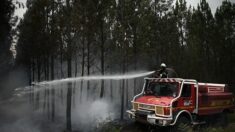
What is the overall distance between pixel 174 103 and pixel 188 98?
1.24m

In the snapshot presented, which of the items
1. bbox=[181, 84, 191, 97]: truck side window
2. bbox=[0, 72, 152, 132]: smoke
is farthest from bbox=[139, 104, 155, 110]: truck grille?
bbox=[0, 72, 152, 132]: smoke

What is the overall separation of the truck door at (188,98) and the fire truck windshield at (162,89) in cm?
42

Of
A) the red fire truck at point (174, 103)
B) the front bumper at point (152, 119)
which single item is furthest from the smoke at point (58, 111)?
the front bumper at point (152, 119)

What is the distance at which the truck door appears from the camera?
48.2 ft

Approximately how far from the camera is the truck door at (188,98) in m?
14.7

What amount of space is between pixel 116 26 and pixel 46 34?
7260mm

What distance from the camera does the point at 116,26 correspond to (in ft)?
89.4

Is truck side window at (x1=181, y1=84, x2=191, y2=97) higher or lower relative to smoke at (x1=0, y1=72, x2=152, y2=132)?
higher

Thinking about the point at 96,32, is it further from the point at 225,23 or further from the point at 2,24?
the point at 225,23

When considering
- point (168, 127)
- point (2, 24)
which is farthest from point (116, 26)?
point (168, 127)

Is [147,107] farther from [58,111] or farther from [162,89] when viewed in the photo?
[58,111]

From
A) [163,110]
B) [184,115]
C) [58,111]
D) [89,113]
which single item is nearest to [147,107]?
[163,110]

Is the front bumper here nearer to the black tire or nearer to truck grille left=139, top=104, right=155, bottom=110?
truck grille left=139, top=104, right=155, bottom=110

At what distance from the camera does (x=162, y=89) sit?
15.2 meters
